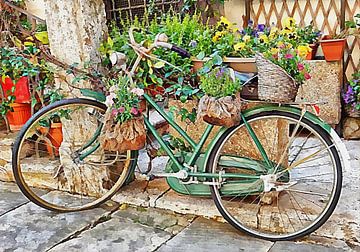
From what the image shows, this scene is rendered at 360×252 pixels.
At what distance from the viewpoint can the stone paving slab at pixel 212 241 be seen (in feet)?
8.16

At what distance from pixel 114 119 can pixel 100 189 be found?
2.37 feet

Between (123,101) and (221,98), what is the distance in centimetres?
56

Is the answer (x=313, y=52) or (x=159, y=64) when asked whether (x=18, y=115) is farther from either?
(x=313, y=52)

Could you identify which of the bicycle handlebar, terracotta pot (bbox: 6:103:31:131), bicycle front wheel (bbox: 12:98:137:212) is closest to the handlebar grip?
the bicycle handlebar

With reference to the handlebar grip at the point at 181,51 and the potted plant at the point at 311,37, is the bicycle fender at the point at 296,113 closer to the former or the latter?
the handlebar grip at the point at 181,51

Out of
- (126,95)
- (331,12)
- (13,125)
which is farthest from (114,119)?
(331,12)

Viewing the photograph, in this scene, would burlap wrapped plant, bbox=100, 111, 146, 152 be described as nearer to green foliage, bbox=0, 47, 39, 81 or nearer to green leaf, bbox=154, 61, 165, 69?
green leaf, bbox=154, 61, 165, 69

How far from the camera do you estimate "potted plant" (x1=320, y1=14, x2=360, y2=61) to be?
3.77 meters

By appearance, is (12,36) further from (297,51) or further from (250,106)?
(297,51)

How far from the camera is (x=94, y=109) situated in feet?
9.66

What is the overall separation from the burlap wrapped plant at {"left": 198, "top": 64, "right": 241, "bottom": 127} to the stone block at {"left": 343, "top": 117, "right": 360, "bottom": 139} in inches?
76.0

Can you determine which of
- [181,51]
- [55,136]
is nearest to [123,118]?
[181,51]

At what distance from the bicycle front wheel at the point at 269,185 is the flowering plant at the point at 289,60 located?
209 millimetres

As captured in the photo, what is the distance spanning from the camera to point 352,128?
402 centimetres
